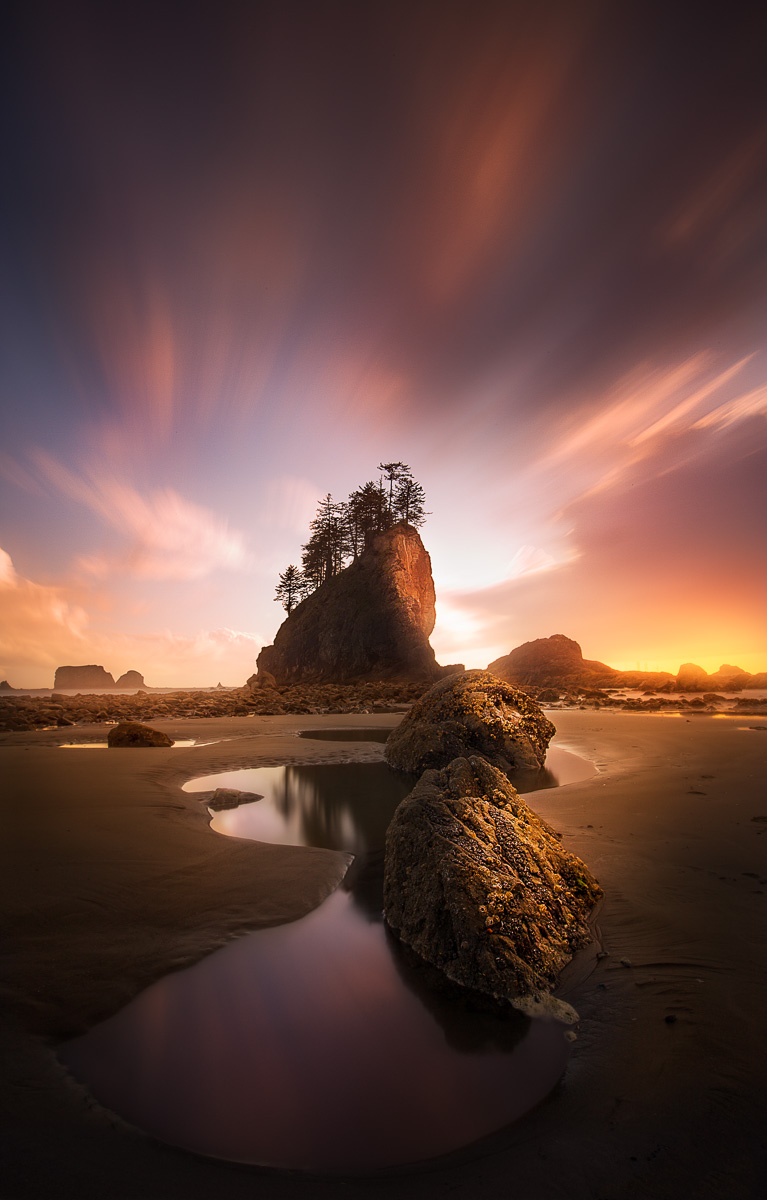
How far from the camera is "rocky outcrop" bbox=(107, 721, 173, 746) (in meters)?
13.8

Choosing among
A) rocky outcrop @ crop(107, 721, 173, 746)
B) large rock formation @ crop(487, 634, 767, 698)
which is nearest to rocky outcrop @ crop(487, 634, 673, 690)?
large rock formation @ crop(487, 634, 767, 698)

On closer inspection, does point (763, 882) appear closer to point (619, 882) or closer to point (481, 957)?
point (619, 882)

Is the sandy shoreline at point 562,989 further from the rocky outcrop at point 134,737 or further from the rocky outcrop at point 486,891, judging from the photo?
the rocky outcrop at point 134,737

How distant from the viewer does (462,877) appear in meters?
3.79

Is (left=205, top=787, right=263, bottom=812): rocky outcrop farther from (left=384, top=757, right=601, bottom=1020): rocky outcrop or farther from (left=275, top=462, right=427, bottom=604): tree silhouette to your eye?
(left=275, top=462, right=427, bottom=604): tree silhouette

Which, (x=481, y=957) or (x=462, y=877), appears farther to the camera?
(x=462, y=877)

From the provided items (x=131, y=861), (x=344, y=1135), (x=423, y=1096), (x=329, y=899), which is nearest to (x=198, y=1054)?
(x=344, y=1135)

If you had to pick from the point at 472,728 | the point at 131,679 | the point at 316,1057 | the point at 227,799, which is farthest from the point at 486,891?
the point at 131,679

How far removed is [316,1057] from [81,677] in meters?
165

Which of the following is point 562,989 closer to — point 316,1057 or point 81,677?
point 316,1057

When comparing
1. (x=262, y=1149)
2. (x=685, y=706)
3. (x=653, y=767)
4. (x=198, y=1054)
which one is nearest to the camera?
(x=262, y=1149)

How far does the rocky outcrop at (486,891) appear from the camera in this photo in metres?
3.44

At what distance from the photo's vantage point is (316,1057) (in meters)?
2.81

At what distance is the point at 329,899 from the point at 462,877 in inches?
73.3
